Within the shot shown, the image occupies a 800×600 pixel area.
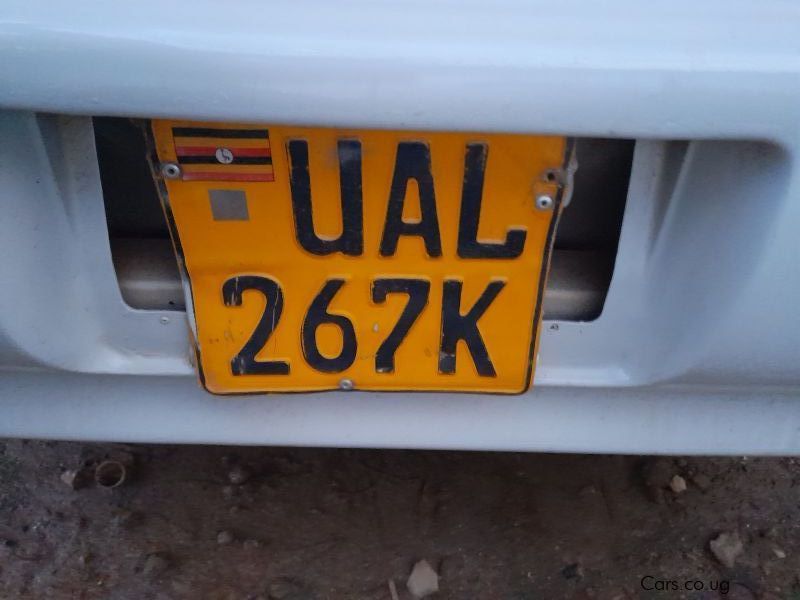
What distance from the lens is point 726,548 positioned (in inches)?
74.3

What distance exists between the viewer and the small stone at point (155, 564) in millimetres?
1841

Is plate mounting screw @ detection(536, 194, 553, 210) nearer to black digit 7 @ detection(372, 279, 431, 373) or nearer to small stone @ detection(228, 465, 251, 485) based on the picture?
black digit 7 @ detection(372, 279, 431, 373)

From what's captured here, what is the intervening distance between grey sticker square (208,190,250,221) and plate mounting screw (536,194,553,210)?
0.41 meters

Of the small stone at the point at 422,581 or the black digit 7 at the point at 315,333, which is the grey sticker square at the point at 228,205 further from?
the small stone at the point at 422,581

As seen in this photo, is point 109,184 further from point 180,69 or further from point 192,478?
point 192,478

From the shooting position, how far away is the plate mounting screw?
1.09 meters

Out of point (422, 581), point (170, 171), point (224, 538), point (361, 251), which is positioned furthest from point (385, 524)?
point (170, 171)

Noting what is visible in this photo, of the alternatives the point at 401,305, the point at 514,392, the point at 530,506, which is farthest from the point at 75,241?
the point at 530,506

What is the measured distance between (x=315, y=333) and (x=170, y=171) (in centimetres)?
33

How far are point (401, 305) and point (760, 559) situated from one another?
1.29 meters

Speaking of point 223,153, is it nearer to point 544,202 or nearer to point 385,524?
point 544,202

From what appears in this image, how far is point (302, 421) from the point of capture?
1.37m

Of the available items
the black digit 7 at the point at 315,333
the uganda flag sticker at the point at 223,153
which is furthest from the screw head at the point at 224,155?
the black digit 7 at the point at 315,333

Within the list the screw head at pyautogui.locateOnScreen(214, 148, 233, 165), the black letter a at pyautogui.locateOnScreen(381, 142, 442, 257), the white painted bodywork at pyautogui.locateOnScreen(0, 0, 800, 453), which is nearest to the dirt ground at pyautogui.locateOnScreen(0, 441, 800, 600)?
the white painted bodywork at pyautogui.locateOnScreen(0, 0, 800, 453)
